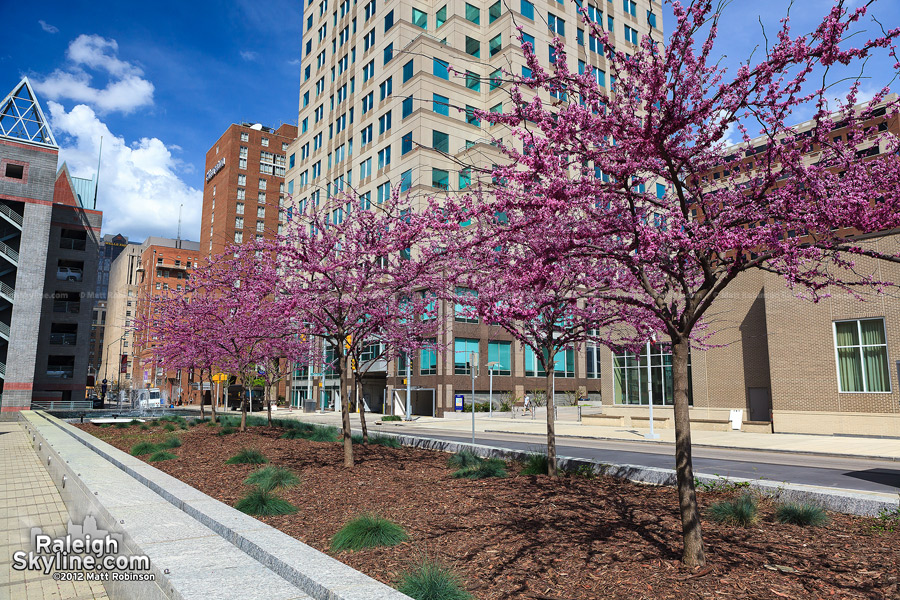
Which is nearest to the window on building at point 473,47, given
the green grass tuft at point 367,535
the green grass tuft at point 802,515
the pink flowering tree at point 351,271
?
the pink flowering tree at point 351,271

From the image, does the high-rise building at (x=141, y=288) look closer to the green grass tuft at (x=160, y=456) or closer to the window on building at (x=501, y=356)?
the window on building at (x=501, y=356)

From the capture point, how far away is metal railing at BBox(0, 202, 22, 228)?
48781mm

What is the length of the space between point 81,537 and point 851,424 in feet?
93.2

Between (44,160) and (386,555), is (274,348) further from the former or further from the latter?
(44,160)

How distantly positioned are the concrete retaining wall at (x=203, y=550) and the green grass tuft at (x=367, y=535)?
0.91m

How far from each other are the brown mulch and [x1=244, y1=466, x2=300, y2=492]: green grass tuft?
0.70 feet

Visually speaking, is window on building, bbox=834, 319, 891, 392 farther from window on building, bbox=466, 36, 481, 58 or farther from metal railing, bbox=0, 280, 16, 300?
metal railing, bbox=0, 280, 16, 300

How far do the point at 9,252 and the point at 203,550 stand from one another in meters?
57.0

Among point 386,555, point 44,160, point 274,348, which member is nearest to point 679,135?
point 386,555

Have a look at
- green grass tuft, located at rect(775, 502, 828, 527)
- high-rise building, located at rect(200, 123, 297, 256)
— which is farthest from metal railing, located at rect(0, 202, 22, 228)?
green grass tuft, located at rect(775, 502, 828, 527)

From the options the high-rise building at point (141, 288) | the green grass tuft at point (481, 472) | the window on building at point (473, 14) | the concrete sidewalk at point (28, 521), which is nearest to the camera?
the concrete sidewalk at point (28, 521)

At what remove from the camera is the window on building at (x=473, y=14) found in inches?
2148

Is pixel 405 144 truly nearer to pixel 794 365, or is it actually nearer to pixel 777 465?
pixel 794 365

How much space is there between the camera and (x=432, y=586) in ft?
15.0
